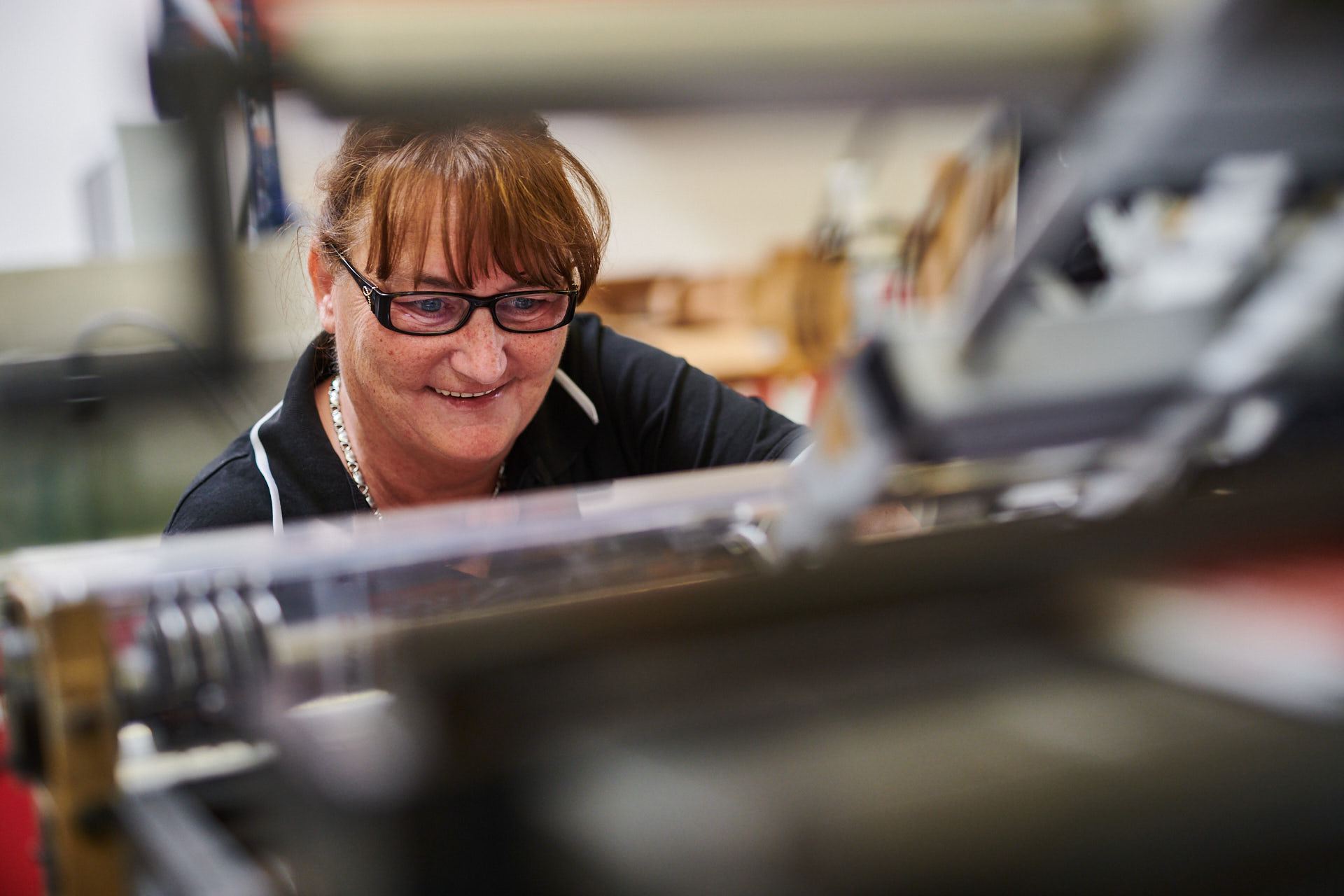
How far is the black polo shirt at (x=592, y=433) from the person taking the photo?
118 cm

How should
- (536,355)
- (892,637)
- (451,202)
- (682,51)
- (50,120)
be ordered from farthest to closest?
(50,120) → (536,355) → (451,202) → (892,637) → (682,51)

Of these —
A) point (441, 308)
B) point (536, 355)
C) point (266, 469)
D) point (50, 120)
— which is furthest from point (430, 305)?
point (50, 120)

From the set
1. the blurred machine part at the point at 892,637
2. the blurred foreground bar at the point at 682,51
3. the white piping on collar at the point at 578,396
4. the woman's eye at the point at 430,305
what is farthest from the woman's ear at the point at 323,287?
the blurred foreground bar at the point at 682,51

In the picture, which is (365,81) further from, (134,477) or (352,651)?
(134,477)

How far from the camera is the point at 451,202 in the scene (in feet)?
3.59

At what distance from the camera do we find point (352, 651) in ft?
1.68

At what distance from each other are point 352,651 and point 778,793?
8.4 inches

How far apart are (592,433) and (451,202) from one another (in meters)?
0.39

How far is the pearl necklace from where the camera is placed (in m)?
1.21

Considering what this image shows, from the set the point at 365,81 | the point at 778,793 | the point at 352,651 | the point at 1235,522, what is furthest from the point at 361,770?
the point at 1235,522

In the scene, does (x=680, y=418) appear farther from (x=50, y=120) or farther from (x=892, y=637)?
(x=50, y=120)

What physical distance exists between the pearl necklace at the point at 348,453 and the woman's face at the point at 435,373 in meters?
0.02

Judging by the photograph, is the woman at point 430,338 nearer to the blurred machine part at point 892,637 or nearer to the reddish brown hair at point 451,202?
the reddish brown hair at point 451,202

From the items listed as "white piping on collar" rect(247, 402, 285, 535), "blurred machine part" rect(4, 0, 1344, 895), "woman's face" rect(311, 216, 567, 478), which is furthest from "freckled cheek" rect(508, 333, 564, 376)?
"blurred machine part" rect(4, 0, 1344, 895)
